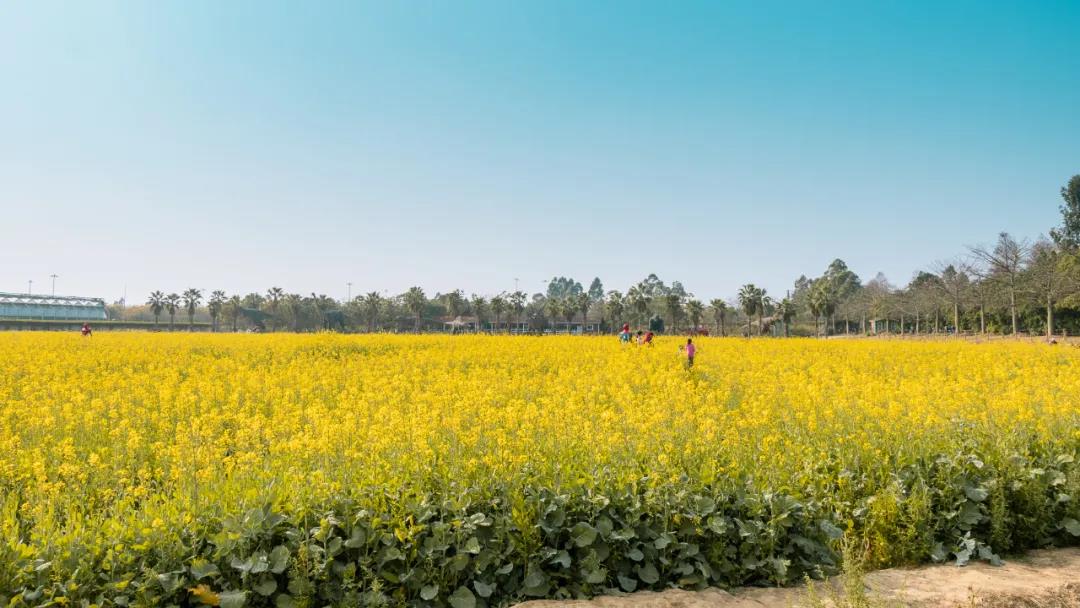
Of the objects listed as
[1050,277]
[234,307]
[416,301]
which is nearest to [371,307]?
[416,301]

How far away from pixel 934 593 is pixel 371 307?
357ft

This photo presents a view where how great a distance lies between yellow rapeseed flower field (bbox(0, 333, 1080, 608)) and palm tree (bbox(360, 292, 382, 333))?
101 meters

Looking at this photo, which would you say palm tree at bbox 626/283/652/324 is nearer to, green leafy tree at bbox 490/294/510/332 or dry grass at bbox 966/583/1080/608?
green leafy tree at bbox 490/294/510/332

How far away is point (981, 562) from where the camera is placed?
6188 millimetres

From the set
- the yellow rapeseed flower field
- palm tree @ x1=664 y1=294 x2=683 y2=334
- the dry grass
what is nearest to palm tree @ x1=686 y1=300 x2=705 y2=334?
palm tree @ x1=664 y1=294 x2=683 y2=334

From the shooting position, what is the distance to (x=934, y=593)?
5305 mm

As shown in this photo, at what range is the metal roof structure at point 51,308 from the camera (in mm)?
Result: 132250

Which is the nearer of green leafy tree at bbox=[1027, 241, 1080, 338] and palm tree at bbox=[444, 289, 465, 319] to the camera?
green leafy tree at bbox=[1027, 241, 1080, 338]

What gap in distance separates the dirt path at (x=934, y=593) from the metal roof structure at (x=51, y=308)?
158580mm

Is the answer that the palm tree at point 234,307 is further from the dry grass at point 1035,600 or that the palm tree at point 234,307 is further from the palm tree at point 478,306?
the dry grass at point 1035,600

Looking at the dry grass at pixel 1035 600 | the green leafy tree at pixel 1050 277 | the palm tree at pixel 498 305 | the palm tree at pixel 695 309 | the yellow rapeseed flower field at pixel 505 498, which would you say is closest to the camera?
the yellow rapeseed flower field at pixel 505 498

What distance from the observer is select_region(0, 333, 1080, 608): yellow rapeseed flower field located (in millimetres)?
4531

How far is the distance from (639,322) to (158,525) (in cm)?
10413

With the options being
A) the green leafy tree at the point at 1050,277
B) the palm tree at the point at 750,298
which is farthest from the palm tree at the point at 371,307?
the green leafy tree at the point at 1050,277
